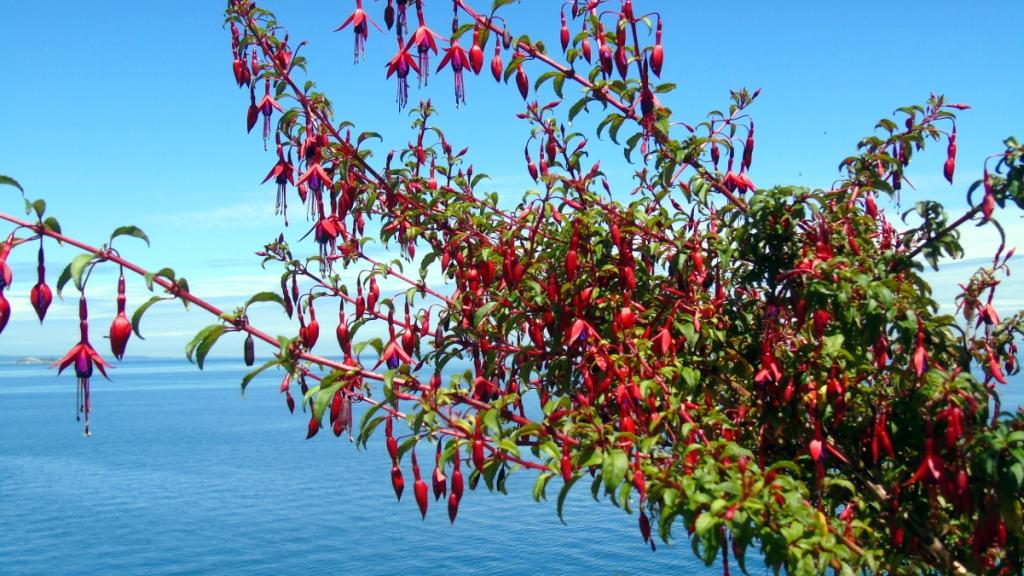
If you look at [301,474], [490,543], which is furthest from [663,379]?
[301,474]

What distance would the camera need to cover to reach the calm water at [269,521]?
71.7 ft

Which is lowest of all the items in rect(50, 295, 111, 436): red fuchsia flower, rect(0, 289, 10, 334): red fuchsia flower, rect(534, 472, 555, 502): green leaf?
rect(534, 472, 555, 502): green leaf

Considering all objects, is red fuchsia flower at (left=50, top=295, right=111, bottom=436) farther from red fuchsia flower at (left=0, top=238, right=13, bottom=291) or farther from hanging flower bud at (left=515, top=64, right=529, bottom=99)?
hanging flower bud at (left=515, top=64, right=529, bottom=99)

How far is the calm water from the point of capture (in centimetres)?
2186

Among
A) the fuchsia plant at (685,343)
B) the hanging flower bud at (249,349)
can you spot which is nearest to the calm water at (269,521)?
the fuchsia plant at (685,343)

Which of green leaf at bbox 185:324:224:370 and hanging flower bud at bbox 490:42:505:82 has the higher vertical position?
hanging flower bud at bbox 490:42:505:82

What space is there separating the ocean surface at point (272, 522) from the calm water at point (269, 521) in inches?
2.8

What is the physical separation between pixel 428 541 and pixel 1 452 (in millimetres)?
32991

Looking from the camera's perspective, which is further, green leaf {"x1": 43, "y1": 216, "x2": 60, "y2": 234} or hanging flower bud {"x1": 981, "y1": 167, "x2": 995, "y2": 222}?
hanging flower bud {"x1": 981, "y1": 167, "x2": 995, "y2": 222}

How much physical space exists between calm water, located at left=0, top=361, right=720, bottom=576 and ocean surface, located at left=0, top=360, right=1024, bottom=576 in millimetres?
71

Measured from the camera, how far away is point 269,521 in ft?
91.0

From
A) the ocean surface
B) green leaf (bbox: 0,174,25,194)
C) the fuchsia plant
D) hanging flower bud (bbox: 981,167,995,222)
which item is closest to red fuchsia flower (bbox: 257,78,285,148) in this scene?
the fuchsia plant

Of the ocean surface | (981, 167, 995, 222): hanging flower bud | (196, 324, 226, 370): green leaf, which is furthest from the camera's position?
the ocean surface

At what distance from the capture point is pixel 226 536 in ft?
84.8
